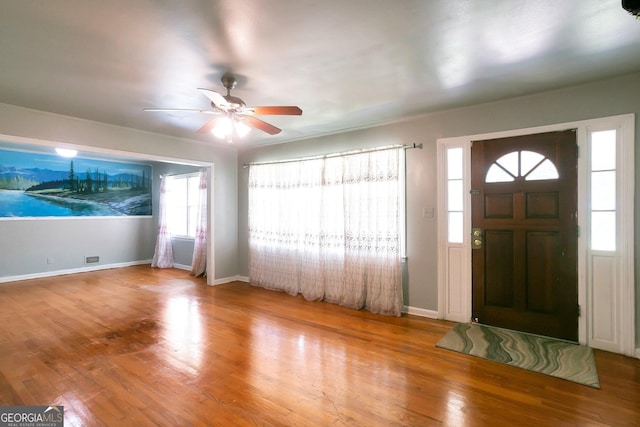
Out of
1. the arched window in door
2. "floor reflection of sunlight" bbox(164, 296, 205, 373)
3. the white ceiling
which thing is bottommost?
"floor reflection of sunlight" bbox(164, 296, 205, 373)

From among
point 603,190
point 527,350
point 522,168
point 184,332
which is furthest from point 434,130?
point 184,332

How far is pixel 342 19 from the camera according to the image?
76.4 inches

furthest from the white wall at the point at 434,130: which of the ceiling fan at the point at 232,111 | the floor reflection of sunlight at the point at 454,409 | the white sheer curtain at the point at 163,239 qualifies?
the white sheer curtain at the point at 163,239

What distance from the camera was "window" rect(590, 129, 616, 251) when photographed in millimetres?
2941

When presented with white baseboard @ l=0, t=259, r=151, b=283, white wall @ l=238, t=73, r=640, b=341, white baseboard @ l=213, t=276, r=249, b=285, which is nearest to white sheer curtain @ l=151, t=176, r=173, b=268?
white baseboard @ l=0, t=259, r=151, b=283

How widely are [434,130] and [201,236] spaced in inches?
195

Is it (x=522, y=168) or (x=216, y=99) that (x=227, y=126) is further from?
(x=522, y=168)

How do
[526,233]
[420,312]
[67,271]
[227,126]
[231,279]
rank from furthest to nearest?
[67,271] < [231,279] < [420,312] < [526,233] < [227,126]

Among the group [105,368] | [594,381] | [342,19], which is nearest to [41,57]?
[342,19]

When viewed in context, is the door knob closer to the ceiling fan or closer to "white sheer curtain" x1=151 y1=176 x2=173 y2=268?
the ceiling fan

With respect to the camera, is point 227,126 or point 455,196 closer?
point 227,126

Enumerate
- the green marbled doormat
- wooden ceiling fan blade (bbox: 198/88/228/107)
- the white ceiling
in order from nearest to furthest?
the white ceiling
wooden ceiling fan blade (bbox: 198/88/228/107)
the green marbled doormat

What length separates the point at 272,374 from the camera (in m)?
2.55

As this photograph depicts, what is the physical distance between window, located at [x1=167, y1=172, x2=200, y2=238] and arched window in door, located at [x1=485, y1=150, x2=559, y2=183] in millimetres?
5914
